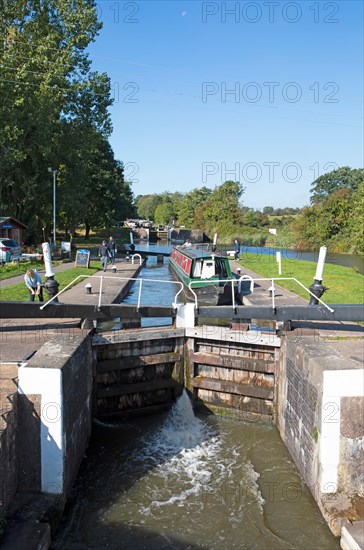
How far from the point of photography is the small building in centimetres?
2861

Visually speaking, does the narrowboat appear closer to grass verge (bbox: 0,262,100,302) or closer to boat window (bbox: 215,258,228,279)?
boat window (bbox: 215,258,228,279)

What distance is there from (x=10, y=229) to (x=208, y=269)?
16.5m

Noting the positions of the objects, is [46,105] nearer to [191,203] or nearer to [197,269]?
[197,269]

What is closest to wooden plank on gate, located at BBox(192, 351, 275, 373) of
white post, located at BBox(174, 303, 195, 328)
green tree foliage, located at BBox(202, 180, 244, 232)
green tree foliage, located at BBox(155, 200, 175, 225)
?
white post, located at BBox(174, 303, 195, 328)

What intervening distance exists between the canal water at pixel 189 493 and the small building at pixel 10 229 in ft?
70.3

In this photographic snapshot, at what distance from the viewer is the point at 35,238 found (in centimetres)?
3825

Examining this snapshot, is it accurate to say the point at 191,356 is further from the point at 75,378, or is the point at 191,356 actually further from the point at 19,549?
the point at 19,549

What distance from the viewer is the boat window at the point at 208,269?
18281 millimetres

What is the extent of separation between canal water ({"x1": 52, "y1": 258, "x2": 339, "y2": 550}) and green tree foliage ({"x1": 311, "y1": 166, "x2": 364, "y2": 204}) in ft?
321

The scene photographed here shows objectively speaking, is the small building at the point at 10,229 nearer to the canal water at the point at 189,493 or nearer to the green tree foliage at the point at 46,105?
the green tree foliage at the point at 46,105

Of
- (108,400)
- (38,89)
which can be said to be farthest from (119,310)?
(38,89)

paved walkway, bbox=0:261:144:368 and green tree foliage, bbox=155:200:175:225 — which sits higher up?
green tree foliage, bbox=155:200:175:225

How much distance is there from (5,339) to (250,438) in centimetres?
536

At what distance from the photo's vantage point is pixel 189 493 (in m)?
7.66
